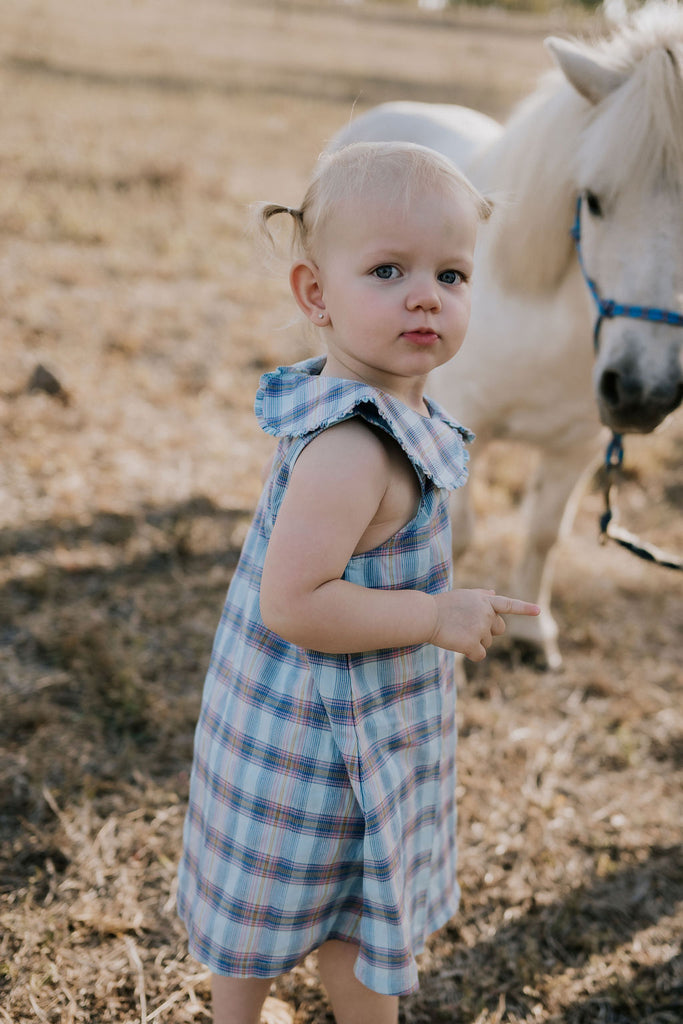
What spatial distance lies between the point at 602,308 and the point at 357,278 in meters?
0.89

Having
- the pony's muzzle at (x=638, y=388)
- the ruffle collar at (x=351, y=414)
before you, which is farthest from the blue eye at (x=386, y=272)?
the pony's muzzle at (x=638, y=388)

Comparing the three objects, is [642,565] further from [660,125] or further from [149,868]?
[149,868]

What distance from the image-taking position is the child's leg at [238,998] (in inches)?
47.3

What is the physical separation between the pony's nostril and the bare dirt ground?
74cm

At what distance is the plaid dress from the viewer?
3.41 ft

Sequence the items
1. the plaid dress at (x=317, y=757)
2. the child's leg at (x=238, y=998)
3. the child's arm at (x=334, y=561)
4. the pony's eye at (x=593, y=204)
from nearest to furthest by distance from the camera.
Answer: the child's arm at (x=334, y=561)
the plaid dress at (x=317, y=757)
the child's leg at (x=238, y=998)
the pony's eye at (x=593, y=204)

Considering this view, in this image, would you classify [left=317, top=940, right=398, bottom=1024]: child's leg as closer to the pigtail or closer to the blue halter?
the pigtail

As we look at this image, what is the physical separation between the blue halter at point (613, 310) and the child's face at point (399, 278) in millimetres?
690

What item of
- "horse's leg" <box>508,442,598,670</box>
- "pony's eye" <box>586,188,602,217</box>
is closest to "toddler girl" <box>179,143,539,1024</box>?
"pony's eye" <box>586,188,602,217</box>

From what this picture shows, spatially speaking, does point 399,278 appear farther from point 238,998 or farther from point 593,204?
point 238,998

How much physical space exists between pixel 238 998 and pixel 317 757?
454 mm

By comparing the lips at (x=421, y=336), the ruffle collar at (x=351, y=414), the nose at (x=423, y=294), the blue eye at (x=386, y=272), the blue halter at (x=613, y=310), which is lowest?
the ruffle collar at (x=351, y=414)

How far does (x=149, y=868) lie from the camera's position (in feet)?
5.69

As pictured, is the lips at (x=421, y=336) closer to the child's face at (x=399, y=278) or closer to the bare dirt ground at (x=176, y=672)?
the child's face at (x=399, y=278)
